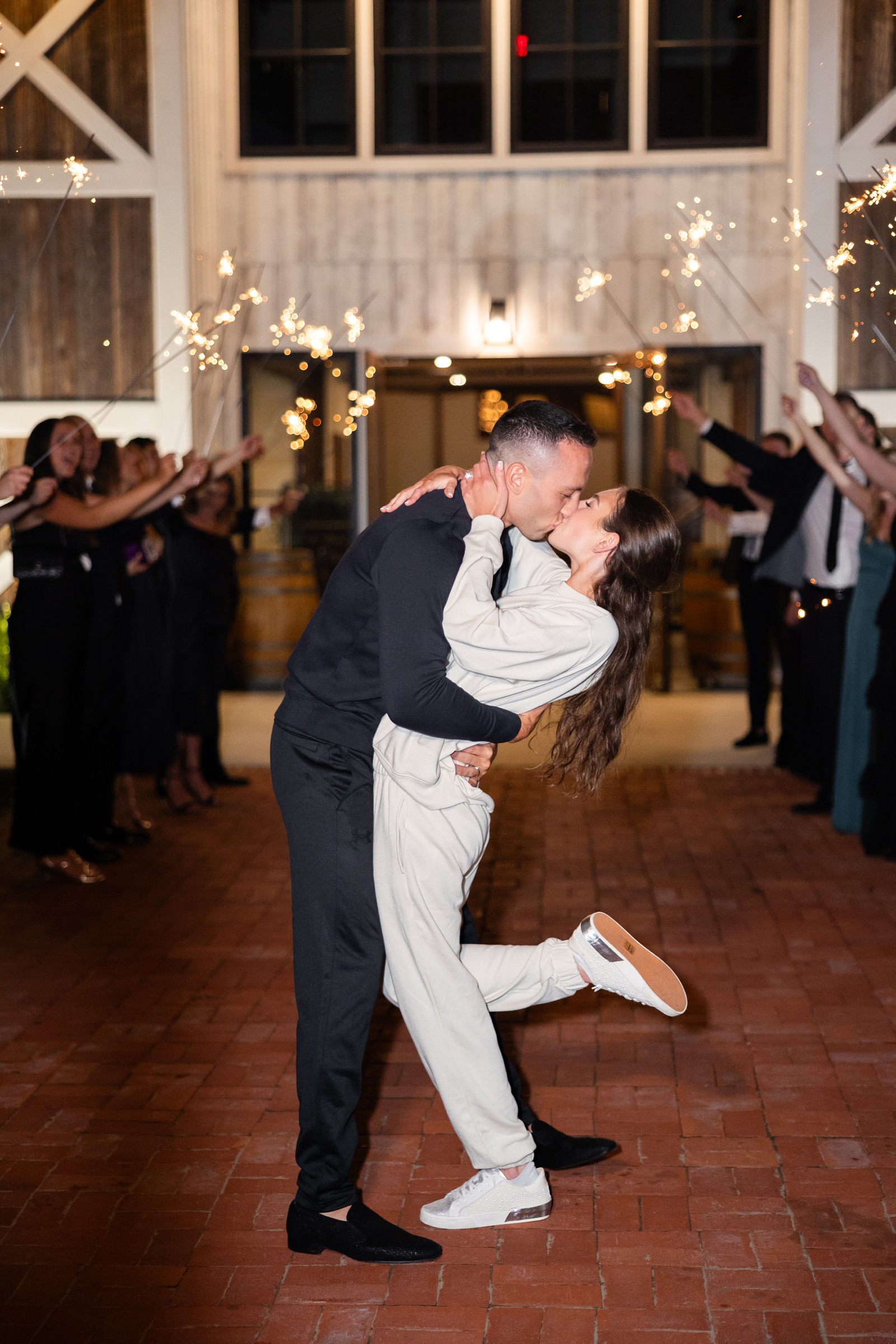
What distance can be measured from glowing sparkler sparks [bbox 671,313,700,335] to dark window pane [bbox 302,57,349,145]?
323 centimetres

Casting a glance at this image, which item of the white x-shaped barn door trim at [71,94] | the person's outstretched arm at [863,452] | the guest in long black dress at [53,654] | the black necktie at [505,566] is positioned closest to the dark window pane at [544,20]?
the white x-shaped barn door trim at [71,94]

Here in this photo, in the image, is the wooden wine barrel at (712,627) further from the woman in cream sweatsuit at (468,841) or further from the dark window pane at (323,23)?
the woman in cream sweatsuit at (468,841)

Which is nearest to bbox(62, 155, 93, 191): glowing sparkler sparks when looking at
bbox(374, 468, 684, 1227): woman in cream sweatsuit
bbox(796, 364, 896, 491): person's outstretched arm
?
bbox(796, 364, 896, 491): person's outstretched arm

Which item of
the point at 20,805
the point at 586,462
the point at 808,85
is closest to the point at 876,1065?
the point at 586,462

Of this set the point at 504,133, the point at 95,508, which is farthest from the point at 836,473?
the point at 504,133

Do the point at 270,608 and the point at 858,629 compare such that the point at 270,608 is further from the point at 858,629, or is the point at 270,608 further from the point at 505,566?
the point at 505,566

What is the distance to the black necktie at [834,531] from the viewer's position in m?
6.57

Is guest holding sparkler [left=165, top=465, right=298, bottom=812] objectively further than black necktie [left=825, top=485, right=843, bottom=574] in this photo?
Yes

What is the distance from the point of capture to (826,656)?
6809mm

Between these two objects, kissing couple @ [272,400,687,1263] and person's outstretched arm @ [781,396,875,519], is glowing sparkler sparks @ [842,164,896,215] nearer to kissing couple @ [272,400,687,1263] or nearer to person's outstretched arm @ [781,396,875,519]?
person's outstretched arm @ [781,396,875,519]

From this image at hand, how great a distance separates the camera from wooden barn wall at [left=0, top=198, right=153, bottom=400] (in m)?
10.4

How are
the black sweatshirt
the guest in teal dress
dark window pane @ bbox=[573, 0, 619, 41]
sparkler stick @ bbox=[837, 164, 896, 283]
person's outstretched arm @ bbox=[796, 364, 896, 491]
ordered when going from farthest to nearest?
dark window pane @ bbox=[573, 0, 619, 41], the guest in teal dress, person's outstretched arm @ bbox=[796, 364, 896, 491], sparkler stick @ bbox=[837, 164, 896, 283], the black sweatshirt

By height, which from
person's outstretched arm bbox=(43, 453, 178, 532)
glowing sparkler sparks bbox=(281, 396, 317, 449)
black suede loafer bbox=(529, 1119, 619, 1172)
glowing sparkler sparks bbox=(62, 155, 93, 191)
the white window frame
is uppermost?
the white window frame

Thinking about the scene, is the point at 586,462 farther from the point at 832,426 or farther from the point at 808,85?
the point at 808,85
